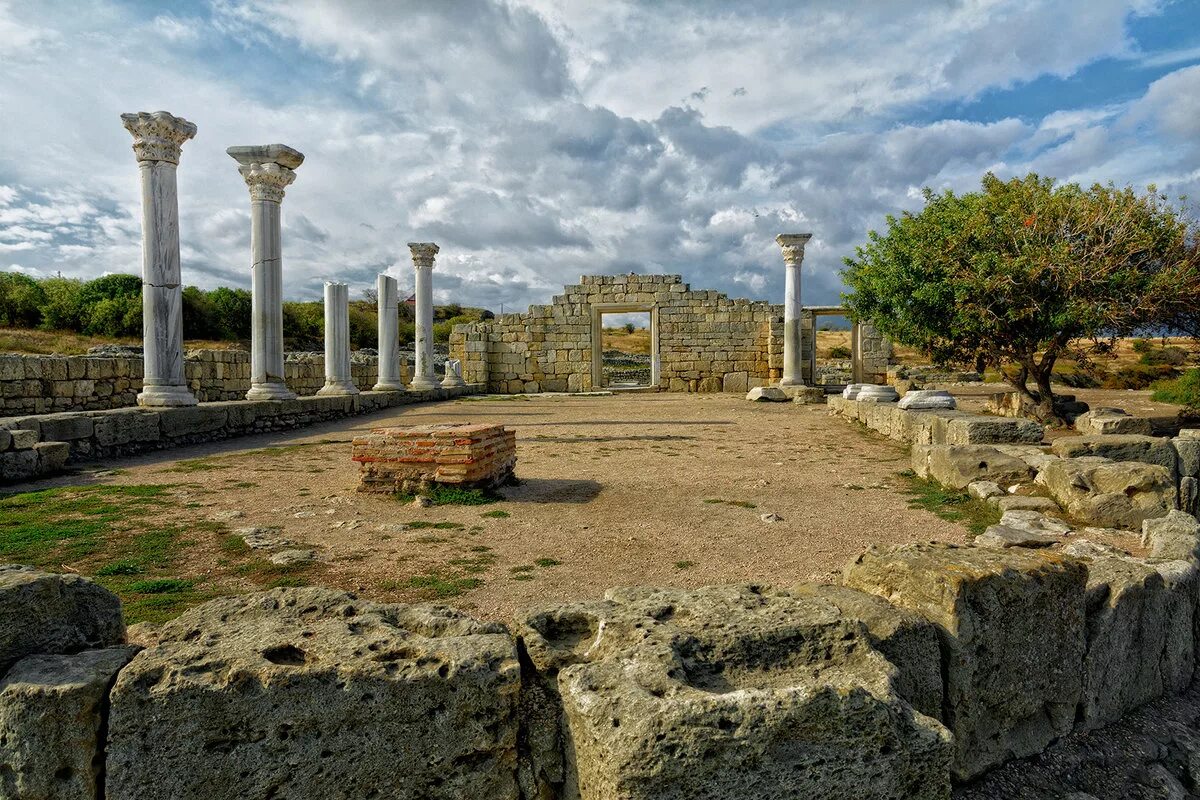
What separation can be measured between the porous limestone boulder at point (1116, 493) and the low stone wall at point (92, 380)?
15268 millimetres

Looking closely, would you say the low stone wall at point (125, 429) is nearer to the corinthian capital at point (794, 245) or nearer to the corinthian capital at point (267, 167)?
the corinthian capital at point (267, 167)

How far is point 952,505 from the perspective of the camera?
6.67 m

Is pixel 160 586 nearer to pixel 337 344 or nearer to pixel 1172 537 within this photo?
pixel 1172 537

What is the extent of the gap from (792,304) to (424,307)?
40.6 feet

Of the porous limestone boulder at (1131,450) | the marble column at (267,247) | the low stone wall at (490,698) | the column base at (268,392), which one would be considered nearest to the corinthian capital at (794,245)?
the marble column at (267,247)

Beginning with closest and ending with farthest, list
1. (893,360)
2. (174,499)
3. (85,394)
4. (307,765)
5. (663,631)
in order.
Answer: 1. (307,765)
2. (663,631)
3. (174,499)
4. (85,394)
5. (893,360)

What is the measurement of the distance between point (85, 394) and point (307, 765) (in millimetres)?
14649

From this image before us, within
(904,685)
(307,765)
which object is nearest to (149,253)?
(307,765)

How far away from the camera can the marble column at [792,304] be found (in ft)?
76.4

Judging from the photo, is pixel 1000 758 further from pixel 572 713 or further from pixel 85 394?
pixel 85 394

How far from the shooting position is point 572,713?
224 cm

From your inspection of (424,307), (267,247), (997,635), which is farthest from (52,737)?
(424,307)

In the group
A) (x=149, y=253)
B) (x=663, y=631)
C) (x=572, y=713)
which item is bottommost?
(x=572, y=713)

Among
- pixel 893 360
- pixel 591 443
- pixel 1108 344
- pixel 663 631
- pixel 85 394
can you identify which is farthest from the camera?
pixel 893 360
